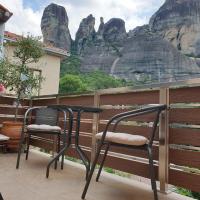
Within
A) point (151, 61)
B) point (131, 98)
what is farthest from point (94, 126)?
point (151, 61)

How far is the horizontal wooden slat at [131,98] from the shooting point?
253cm

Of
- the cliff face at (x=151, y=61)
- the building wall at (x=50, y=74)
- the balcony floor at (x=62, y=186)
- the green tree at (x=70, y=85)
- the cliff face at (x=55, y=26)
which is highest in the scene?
the cliff face at (x=55, y=26)

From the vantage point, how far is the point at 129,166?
2621mm

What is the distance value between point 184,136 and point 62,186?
1191 mm

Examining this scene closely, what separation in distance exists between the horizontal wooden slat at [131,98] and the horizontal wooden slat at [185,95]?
0.67ft

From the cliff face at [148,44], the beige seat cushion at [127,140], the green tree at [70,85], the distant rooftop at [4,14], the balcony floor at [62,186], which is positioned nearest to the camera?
the beige seat cushion at [127,140]

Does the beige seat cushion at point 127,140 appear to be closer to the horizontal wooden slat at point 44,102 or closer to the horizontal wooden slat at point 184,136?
the horizontal wooden slat at point 184,136

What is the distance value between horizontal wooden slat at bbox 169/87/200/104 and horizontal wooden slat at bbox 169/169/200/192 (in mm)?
624

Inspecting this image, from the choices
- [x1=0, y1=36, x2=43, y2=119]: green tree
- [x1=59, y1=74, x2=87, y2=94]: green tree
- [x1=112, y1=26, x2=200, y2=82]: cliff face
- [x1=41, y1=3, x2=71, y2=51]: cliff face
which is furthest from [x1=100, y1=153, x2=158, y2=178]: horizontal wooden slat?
[x1=41, y1=3, x2=71, y2=51]: cliff face

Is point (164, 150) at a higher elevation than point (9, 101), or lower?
lower

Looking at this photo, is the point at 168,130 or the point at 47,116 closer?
the point at 168,130

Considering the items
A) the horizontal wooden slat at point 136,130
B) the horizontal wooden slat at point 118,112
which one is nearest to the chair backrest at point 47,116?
the horizontal wooden slat at point 118,112

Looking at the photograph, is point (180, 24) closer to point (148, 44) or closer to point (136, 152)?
point (148, 44)

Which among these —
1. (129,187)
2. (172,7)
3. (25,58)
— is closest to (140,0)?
(172,7)
